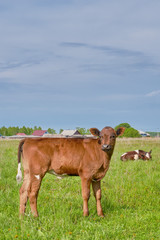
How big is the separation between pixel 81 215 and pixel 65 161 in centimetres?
132

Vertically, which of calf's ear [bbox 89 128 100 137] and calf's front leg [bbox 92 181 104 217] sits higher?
calf's ear [bbox 89 128 100 137]

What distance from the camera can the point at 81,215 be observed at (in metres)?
6.81

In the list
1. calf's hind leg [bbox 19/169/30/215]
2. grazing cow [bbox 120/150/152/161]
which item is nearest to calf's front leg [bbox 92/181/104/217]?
calf's hind leg [bbox 19/169/30/215]

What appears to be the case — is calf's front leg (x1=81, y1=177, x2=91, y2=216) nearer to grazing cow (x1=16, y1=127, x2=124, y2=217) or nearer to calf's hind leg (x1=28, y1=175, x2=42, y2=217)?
grazing cow (x1=16, y1=127, x2=124, y2=217)

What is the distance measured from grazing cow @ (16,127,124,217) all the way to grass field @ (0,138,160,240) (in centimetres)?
45

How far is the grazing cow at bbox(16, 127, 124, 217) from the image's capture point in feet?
22.1

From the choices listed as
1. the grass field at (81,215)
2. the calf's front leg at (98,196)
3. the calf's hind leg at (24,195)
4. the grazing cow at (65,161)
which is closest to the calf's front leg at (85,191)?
the grazing cow at (65,161)

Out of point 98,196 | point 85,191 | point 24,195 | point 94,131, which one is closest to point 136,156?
point 98,196

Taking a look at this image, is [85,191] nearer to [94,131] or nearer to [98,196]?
[98,196]

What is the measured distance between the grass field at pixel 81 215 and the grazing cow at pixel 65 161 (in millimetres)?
450

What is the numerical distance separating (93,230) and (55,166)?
1.72m

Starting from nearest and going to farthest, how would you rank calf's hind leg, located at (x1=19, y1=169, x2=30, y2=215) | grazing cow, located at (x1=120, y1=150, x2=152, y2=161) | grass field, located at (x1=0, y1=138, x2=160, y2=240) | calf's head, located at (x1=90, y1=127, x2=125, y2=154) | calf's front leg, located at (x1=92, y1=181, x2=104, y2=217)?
grass field, located at (x1=0, y1=138, x2=160, y2=240) < calf's head, located at (x1=90, y1=127, x2=125, y2=154) < calf's hind leg, located at (x1=19, y1=169, x2=30, y2=215) < calf's front leg, located at (x1=92, y1=181, x2=104, y2=217) < grazing cow, located at (x1=120, y1=150, x2=152, y2=161)

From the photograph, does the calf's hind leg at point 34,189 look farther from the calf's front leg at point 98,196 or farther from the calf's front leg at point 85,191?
the calf's front leg at point 98,196

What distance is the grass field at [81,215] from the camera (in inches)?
224
